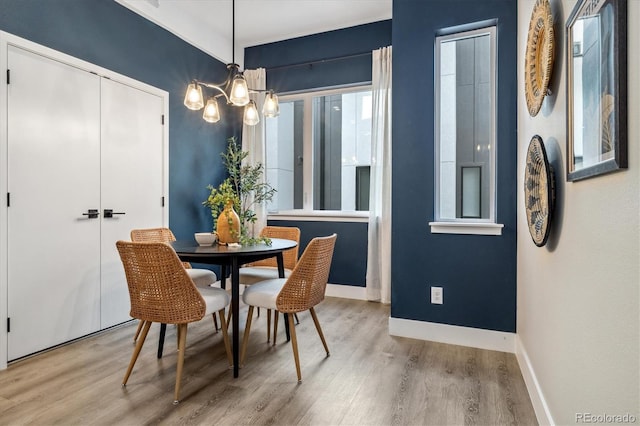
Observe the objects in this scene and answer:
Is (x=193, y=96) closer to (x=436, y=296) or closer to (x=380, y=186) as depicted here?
(x=380, y=186)

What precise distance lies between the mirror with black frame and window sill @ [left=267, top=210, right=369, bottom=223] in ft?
9.43

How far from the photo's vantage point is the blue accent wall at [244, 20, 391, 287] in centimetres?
408

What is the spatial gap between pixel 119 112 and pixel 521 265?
3356 mm

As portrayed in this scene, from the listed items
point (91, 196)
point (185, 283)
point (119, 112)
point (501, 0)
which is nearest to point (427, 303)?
point (185, 283)

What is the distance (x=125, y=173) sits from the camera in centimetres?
324

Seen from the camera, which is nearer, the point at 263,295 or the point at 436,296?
the point at 263,295

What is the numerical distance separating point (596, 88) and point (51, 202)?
3.17 metres

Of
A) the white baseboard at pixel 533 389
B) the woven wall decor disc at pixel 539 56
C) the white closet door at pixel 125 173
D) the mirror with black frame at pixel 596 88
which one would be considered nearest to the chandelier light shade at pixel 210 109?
the white closet door at pixel 125 173

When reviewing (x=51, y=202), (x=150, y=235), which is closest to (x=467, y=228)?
(x=150, y=235)

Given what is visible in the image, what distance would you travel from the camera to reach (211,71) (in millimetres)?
4324

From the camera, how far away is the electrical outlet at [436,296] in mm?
2807

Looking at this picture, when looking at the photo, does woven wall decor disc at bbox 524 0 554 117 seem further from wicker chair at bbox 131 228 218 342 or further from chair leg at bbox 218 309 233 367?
wicker chair at bbox 131 228 218 342

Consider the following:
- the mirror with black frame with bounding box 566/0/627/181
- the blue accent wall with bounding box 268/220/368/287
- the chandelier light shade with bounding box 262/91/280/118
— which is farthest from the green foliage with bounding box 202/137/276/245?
the mirror with black frame with bounding box 566/0/627/181

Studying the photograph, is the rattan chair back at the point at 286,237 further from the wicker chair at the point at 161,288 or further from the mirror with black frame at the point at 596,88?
the mirror with black frame at the point at 596,88
